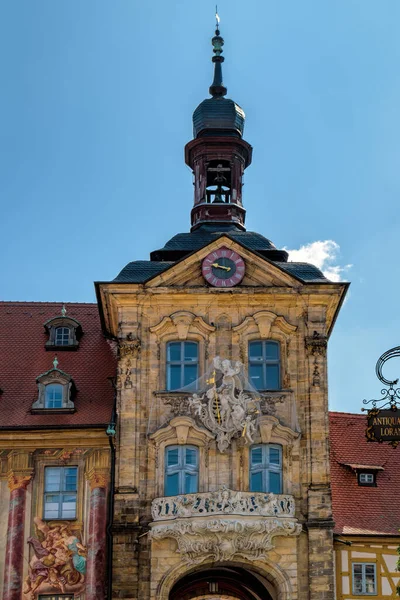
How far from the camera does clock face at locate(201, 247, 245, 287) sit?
45166mm

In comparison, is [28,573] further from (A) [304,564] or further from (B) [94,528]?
(A) [304,564]

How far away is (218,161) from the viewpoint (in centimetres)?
5050

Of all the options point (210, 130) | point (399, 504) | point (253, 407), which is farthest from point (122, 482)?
point (210, 130)

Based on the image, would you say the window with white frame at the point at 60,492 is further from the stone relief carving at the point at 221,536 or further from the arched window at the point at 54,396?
the stone relief carving at the point at 221,536

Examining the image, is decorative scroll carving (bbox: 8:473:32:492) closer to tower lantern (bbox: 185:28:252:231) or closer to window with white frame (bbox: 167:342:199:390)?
window with white frame (bbox: 167:342:199:390)

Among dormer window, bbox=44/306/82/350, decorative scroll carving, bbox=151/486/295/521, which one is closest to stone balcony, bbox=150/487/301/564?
decorative scroll carving, bbox=151/486/295/521

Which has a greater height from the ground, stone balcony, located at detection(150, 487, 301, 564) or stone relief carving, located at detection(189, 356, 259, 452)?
stone relief carving, located at detection(189, 356, 259, 452)

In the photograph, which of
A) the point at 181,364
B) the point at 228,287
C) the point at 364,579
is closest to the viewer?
the point at 364,579

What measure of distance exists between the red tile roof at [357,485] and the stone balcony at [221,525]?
3.43 metres

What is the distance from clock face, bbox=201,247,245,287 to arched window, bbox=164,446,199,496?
540 centimetres

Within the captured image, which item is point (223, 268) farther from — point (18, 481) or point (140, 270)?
point (18, 481)

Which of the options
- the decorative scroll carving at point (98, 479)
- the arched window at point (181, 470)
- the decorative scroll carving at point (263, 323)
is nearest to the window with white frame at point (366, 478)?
the decorative scroll carving at point (263, 323)

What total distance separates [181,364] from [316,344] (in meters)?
4.24

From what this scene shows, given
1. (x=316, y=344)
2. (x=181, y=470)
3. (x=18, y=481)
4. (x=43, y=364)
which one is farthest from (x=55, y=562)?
(x=316, y=344)
